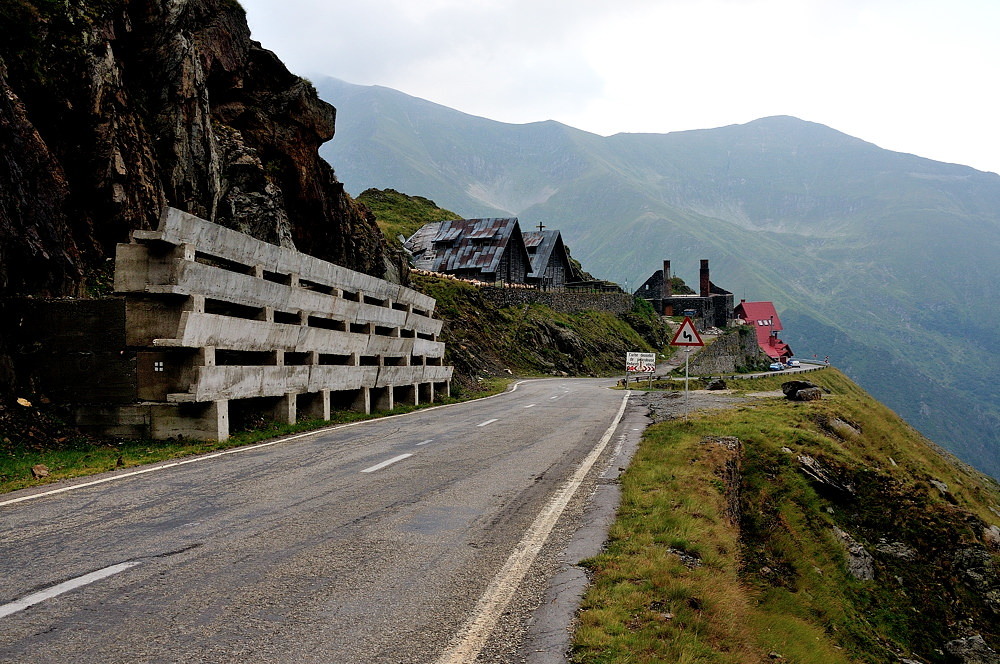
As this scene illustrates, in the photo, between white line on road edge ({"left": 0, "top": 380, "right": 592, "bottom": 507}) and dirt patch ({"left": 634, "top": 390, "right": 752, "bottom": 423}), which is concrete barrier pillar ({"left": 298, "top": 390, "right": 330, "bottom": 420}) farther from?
dirt patch ({"left": 634, "top": 390, "right": 752, "bottom": 423})

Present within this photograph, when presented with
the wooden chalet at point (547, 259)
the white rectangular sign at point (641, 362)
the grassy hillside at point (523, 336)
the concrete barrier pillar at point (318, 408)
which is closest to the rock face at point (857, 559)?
the concrete barrier pillar at point (318, 408)

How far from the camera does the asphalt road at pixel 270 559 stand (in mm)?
4047

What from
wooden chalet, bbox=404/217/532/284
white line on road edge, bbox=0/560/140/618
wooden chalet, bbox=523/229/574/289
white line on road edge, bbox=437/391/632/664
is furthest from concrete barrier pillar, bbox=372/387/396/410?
wooden chalet, bbox=523/229/574/289

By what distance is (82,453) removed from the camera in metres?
10.4

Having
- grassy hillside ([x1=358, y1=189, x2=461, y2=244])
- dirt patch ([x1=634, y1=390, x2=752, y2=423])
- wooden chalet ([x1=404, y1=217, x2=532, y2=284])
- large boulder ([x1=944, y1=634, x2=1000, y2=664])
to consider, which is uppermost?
grassy hillside ([x1=358, y1=189, x2=461, y2=244])

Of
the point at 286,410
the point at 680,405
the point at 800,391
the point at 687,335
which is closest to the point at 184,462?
the point at 286,410

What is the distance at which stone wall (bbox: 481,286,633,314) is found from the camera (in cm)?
6112

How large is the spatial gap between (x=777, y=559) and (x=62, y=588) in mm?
9114

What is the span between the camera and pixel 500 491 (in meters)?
8.61

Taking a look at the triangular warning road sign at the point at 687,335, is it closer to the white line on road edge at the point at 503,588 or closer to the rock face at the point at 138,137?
the white line on road edge at the point at 503,588

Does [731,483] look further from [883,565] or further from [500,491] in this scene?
[500,491]

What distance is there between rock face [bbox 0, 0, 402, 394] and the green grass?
6.09 ft

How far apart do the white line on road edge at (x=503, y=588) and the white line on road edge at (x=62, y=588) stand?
2813 mm

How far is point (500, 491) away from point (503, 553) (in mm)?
2555
